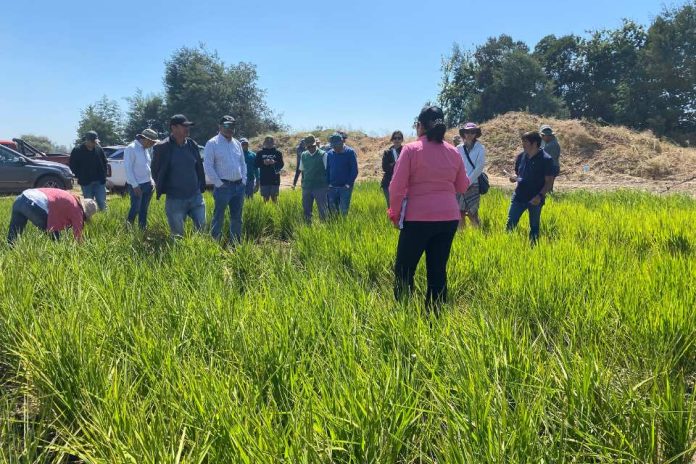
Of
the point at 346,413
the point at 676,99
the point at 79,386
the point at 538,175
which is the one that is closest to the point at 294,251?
the point at 538,175

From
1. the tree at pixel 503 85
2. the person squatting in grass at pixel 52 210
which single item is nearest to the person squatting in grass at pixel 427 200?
the person squatting in grass at pixel 52 210

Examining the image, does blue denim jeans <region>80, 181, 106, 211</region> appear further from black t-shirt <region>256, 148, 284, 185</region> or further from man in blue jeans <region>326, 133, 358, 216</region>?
man in blue jeans <region>326, 133, 358, 216</region>

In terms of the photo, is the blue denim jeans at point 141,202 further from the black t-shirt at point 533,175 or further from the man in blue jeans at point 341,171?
the black t-shirt at point 533,175

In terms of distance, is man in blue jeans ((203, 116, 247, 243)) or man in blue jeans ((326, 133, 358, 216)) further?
man in blue jeans ((326, 133, 358, 216))

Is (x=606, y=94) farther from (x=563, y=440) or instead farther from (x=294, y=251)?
(x=563, y=440)

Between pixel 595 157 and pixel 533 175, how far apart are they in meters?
19.0

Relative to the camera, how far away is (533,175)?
539 centimetres

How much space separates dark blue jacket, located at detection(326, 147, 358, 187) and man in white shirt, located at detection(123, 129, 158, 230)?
99.3 inches

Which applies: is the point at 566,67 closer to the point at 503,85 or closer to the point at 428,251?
the point at 503,85

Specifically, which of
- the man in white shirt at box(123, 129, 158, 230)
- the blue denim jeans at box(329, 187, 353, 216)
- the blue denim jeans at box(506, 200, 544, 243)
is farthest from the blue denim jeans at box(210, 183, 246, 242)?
the blue denim jeans at box(506, 200, 544, 243)

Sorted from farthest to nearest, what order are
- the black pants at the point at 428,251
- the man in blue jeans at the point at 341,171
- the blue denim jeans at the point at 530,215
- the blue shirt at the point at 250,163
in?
1. the blue shirt at the point at 250,163
2. the man in blue jeans at the point at 341,171
3. the blue denim jeans at the point at 530,215
4. the black pants at the point at 428,251

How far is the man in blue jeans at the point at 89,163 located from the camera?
24.5 ft

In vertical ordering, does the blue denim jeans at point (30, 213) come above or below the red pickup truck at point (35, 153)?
below

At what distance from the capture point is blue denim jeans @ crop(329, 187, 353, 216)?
7.18m
